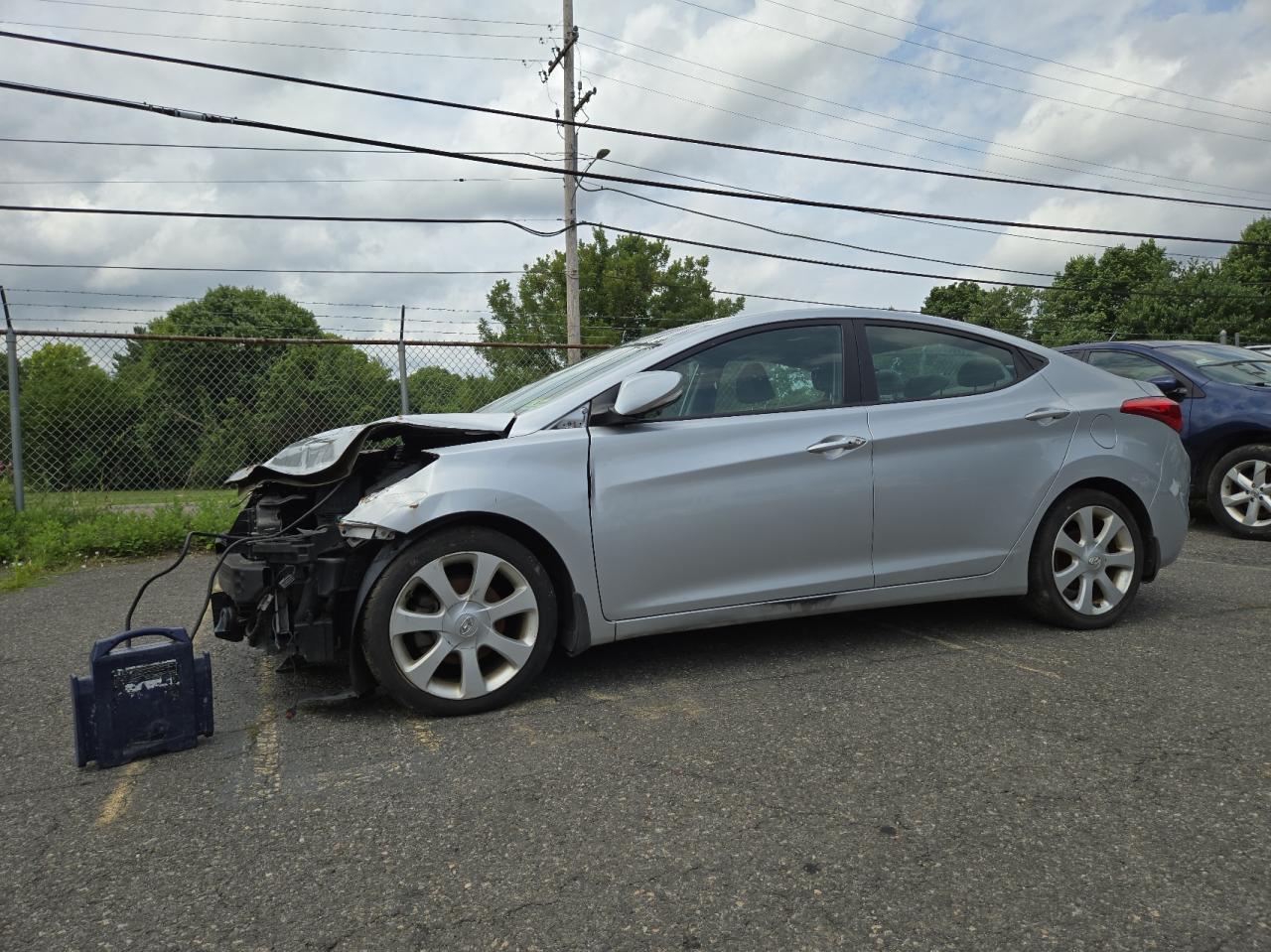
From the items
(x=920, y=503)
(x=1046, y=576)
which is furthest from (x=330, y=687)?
(x=1046, y=576)

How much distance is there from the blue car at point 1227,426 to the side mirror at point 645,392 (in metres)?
5.78

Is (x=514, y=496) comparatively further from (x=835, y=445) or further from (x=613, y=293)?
(x=613, y=293)

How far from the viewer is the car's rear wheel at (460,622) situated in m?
3.25

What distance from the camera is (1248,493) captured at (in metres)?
7.25

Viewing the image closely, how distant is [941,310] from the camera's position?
67.1m

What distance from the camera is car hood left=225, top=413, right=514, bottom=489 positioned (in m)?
3.43

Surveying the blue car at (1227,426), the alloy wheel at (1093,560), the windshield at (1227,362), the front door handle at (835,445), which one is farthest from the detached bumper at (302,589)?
the windshield at (1227,362)

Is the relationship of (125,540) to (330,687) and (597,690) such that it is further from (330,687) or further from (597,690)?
(597,690)

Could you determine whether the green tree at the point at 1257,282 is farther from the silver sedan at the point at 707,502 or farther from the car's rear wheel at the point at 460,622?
the car's rear wheel at the point at 460,622

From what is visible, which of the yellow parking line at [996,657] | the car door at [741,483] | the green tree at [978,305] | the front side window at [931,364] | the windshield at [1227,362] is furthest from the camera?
the green tree at [978,305]

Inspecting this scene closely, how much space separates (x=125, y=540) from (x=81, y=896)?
5713 mm

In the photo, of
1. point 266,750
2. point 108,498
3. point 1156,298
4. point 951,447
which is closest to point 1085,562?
point 951,447

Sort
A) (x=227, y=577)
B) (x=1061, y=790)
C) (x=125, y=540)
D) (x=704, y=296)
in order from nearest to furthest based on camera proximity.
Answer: (x=1061, y=790) < (x=227, y=577) < (x=125, y=540) < (x=704, y=296)

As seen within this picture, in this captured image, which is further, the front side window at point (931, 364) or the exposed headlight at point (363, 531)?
the front side window at point (931, 364)
